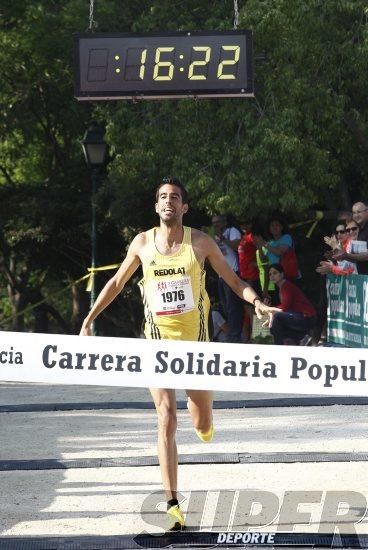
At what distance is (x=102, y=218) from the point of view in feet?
88.7

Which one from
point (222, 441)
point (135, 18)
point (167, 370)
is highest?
point (135, 18)

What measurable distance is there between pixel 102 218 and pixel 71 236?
1669 millimetres

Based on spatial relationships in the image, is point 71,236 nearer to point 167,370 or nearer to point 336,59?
point 336,59

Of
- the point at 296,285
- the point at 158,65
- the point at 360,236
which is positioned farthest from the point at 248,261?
the point at 158,65

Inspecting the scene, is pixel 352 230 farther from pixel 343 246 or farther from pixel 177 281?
pixel 177 281

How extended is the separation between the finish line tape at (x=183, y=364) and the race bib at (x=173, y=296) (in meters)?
0.42

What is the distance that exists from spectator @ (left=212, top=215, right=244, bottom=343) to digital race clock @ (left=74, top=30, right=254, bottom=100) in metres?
2.84

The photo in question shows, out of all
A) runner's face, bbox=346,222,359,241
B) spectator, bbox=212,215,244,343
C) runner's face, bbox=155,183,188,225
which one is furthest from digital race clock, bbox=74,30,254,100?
runner's face, bbox=155,183,188,225

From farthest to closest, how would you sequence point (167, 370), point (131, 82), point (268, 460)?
1. point (131, 82)
2. point (268, 460)
3. point (167, 370)

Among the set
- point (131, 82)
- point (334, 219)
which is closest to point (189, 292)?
point (131, 82)

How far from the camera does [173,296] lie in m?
7.84

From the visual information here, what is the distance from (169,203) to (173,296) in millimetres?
536

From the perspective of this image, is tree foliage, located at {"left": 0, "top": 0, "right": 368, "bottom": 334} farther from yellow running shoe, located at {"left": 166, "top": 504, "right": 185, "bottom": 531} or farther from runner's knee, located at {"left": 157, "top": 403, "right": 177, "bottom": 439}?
yellow running shoe, located at {"left": 166, "top": 504, "right": 185, "bottom": 531}

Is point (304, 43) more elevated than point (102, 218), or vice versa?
point (304, 43)
